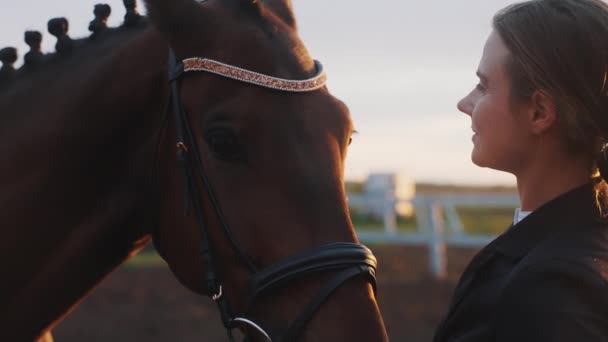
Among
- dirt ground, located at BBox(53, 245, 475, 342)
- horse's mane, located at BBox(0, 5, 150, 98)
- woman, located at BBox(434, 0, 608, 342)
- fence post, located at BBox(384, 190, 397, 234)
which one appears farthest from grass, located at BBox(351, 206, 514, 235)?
woman, located at BBox(434, 0, 608, 342)

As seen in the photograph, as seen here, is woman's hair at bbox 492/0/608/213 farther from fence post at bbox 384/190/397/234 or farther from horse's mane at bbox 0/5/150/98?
A: fence post at bbox 384/190/397/234

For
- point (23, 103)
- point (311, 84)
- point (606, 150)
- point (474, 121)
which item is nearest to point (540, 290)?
point (606, 150)

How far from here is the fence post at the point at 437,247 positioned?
1120cm

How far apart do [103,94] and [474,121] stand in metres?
1.31

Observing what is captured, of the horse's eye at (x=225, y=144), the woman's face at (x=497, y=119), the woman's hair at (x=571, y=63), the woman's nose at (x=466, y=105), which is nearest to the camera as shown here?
the woman's hair at (x=571, y=63)

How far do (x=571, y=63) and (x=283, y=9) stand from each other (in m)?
1.21

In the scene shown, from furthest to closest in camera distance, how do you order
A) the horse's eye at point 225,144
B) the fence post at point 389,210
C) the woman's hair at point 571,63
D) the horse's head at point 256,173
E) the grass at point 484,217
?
the grass at point 484,217 → the fence post at point 389,210 → the horse's eye at point 225,144 → the horse's head at point 256,173 → the woman's hair at point 571,63

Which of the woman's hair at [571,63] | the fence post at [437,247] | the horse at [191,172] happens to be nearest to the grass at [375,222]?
the fence post at [437,247]

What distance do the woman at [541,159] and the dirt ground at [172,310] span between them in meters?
6.49

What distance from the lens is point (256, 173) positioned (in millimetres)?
2250

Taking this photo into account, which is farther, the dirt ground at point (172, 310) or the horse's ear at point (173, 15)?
the dirt ground at point (172, 310)

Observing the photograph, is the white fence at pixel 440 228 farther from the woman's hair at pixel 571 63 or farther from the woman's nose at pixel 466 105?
the woman's hair at pixel 571 63

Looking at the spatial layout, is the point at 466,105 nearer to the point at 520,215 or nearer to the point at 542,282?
the point at 520,215

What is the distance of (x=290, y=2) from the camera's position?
2693 mm
